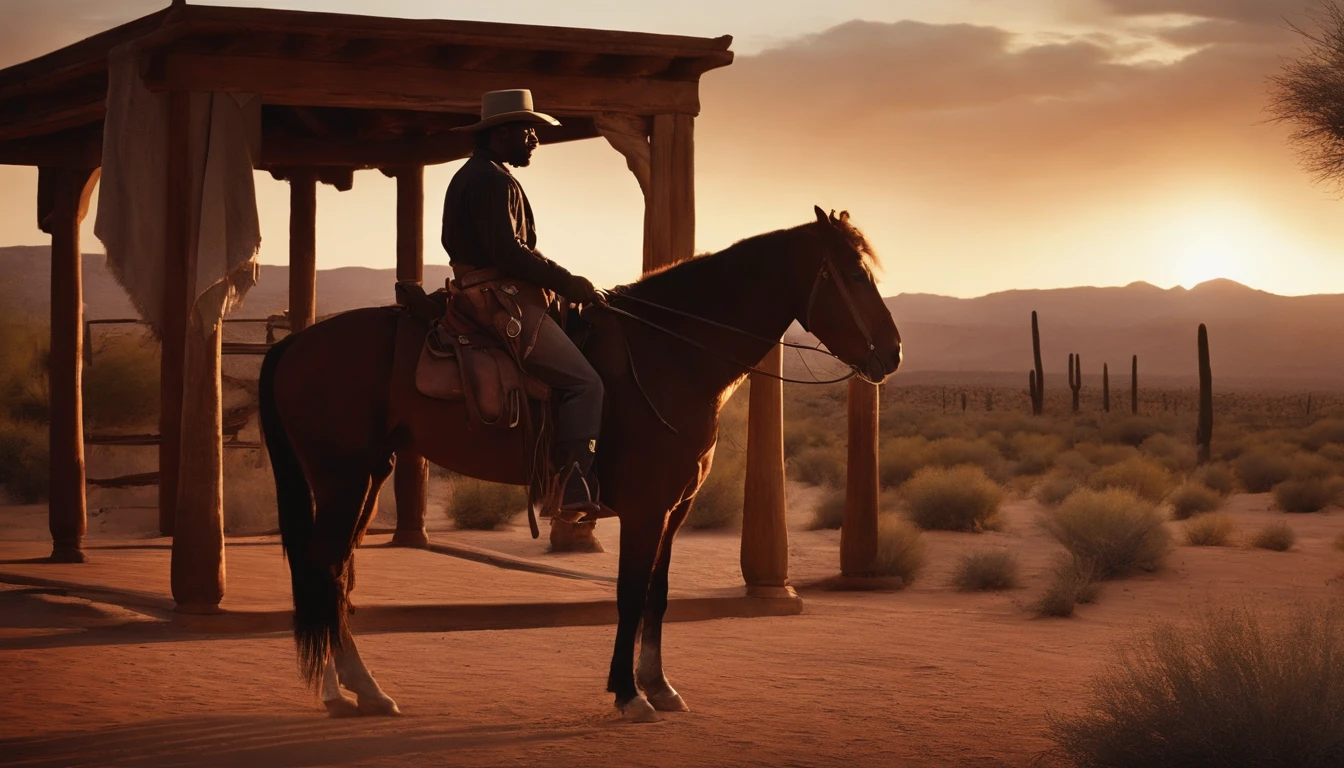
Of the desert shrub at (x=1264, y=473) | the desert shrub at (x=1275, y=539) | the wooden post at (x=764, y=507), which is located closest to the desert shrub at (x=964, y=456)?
the desert shrub at (x=1264, y=473)

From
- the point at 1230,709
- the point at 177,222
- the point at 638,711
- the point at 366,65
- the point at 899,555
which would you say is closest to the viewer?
the point at 1230,709

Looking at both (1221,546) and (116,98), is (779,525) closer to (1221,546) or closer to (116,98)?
(116,98)

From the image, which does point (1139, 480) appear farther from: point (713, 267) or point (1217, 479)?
point (713, 267)

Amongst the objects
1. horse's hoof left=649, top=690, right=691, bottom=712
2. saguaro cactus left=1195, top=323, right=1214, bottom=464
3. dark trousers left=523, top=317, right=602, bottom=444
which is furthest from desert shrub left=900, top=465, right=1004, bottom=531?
dark trousers left=523, top=317, right=602, bottom=444

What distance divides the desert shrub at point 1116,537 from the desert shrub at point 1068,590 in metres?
0.70

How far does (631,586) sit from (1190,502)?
672 inches

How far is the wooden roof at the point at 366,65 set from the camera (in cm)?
1052

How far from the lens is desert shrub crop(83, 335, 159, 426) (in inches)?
1040

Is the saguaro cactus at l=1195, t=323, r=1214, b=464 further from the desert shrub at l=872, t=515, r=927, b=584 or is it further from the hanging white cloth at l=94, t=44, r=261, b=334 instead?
the hanging white cloth at l=94, t=44, r=261, b=334

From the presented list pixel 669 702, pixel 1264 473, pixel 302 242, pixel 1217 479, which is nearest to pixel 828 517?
pixel 302 242

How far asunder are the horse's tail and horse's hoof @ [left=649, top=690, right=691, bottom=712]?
171cm

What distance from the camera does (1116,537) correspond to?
15.8 m

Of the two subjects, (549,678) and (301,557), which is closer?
(301,557)

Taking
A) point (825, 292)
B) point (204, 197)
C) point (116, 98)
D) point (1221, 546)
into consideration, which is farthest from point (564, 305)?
point (1221, 546)
